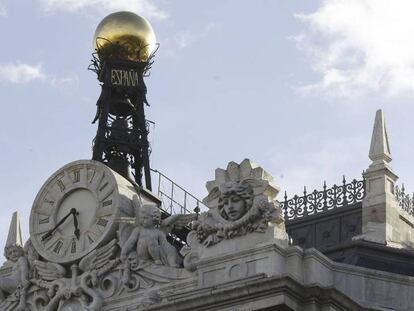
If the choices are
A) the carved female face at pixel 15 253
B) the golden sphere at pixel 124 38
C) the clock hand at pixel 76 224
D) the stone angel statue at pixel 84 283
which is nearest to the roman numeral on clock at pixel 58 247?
the clock hand at pixel 76 224

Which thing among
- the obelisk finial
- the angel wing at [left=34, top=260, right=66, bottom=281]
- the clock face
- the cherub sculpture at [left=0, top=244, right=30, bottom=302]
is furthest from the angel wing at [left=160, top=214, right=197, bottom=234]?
the obelisk finial

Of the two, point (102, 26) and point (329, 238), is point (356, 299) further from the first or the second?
point (102, 26)

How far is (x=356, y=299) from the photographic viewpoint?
190 feet

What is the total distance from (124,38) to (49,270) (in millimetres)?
13636

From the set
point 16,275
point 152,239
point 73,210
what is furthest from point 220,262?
point 16,275

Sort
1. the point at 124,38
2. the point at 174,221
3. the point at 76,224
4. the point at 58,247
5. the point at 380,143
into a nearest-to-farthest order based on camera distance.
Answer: the point at 174,221
the point at 76,224
the point at 58,247
the point at 380,143
the point at 124,38

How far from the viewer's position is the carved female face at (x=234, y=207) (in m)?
58.3

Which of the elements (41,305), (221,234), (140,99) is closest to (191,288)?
(221,234)

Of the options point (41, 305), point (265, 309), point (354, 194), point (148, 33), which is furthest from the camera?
point (148, 33)

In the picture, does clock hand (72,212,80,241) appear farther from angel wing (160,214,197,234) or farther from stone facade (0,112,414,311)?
angel wing (160,214,197,234)

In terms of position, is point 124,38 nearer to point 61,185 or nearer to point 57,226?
point 61,185

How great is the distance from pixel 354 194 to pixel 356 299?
9.72m

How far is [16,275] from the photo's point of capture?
6309 centimetres

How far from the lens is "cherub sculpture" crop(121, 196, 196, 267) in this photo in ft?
198
